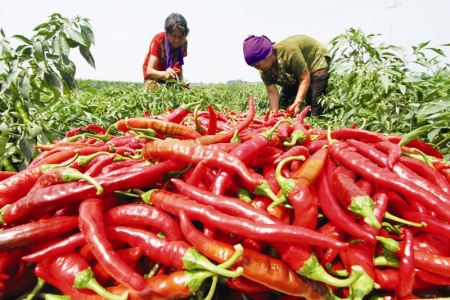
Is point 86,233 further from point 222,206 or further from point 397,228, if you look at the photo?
point 397,228

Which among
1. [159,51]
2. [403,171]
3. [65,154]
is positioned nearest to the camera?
[403,171]

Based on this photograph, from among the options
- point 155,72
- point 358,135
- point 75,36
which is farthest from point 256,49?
point 358,135

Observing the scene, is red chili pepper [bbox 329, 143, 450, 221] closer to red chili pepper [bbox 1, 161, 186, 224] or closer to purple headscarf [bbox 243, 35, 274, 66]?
red chili pepper [bbox 1, 161, 186, 224]

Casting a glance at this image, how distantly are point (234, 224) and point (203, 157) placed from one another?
1.71ft

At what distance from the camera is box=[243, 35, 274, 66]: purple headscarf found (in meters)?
6.77

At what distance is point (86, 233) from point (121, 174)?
1.37 feet

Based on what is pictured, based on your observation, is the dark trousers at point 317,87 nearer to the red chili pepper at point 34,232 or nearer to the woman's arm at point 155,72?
the woman's arm at point 155,72

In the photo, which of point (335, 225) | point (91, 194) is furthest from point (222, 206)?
point (91, 194)

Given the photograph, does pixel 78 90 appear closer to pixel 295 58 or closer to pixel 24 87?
pixel 24 87

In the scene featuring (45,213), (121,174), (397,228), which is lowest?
(397,228)

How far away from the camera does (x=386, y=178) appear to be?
1.73m

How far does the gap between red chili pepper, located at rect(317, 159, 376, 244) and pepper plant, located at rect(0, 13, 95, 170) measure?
2.81 metres

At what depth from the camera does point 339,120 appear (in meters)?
5.07

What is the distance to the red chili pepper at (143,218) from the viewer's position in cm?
162
